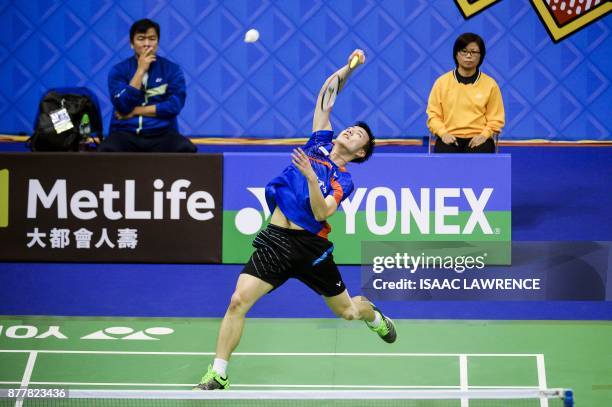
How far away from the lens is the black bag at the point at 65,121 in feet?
30.5

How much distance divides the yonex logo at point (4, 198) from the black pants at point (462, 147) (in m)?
3.70

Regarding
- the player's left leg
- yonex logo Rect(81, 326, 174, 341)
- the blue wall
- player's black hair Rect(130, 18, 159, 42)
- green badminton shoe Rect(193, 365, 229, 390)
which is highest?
the blue wall

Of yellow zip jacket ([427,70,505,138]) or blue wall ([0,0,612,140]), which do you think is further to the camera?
blue wall ([0,0,612,140])

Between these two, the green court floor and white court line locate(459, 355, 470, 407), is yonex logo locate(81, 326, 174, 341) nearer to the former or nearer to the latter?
the green court floor

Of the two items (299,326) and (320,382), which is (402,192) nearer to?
(299,326)

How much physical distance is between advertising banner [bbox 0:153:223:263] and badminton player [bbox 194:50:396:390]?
2.44m

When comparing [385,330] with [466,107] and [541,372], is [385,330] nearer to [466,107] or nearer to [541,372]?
[541,372]

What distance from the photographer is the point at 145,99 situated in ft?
30.1

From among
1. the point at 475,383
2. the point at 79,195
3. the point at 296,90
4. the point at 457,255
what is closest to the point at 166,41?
the point at 296,90

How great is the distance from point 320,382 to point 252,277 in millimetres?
853

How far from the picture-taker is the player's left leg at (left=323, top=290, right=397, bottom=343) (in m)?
6.43

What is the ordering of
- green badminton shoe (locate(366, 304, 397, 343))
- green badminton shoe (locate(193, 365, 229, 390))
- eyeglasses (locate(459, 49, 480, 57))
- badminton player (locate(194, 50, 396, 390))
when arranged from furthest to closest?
eyeglasses (locate(459, 49, 480, 57)) → green badminton shoe (locate(366, 304, 397, 343)) → badminton player (locate(194, 50, 396, 390)) → green badminton shoe (locate(193, 365, 229, 390))

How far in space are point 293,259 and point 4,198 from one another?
11.8 ft

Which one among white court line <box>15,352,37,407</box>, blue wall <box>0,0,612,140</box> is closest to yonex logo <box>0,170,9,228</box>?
white court line <box>15,352,37,407</box>
